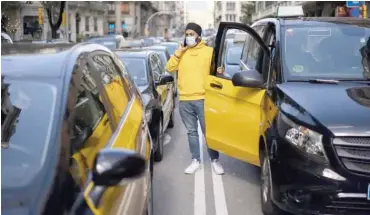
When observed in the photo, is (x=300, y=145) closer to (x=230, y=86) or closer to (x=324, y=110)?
(x=324, y=110)

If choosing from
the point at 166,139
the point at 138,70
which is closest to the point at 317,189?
the point at 138,70

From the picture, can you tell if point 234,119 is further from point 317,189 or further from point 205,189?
point 317,189

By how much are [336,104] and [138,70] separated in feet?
14.5

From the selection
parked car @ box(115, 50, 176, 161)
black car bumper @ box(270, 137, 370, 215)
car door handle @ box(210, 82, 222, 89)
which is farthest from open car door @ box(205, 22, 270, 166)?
black car bumper @ box(270, 137, 370, 215)

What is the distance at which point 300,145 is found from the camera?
13.8ft

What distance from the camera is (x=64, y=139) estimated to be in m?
2.58

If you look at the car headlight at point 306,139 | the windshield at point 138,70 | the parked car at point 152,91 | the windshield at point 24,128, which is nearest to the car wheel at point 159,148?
the parked car at point 152,91

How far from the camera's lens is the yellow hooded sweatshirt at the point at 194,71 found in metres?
6.54

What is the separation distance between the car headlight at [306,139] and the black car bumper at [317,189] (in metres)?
0.05

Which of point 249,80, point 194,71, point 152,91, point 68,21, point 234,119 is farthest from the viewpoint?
point 68,21

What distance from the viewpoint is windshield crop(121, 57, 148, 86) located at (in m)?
8.03

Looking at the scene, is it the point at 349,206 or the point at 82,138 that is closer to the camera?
the point at 82,138

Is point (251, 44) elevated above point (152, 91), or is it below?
above

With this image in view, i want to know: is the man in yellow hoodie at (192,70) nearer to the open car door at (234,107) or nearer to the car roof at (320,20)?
the open car door at (234,107)
